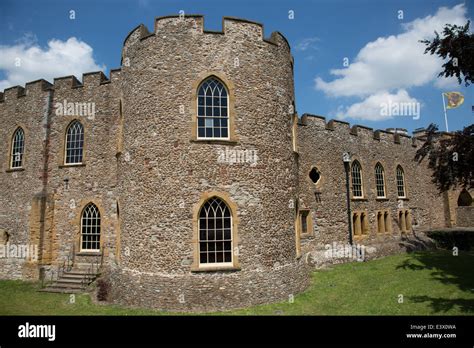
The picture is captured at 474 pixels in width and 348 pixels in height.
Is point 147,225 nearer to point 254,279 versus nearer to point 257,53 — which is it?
point 254,279

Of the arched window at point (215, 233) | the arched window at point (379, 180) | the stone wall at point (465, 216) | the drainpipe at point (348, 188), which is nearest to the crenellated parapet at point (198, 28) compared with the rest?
the arched window at point (215, 233)

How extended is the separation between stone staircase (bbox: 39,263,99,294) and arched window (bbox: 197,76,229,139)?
913 cm

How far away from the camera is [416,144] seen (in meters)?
25.9

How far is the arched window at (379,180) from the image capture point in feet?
72.9

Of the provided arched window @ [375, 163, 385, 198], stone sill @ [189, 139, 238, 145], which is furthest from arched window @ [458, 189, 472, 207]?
stone sill @ [189, 139, 238, 145]

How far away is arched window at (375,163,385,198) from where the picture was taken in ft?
72.9

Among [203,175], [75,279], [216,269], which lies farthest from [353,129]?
[75,279]

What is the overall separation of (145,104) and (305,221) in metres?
11.0

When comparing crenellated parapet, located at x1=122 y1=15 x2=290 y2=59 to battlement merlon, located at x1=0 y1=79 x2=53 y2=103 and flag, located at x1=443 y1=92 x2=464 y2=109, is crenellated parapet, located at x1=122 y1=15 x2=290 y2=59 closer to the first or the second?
battlement merlon, located at x1=0 y1=79 x2=53 y2=103

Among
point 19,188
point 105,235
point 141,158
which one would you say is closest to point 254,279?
point 141,158

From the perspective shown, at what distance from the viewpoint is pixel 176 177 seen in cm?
1134

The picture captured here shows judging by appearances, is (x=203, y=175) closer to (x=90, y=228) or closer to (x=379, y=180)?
(x=90, y=228)

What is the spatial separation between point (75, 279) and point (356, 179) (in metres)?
17.7

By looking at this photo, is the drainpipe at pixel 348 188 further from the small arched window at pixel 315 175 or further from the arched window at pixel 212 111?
the arched window at pixel 212 111
